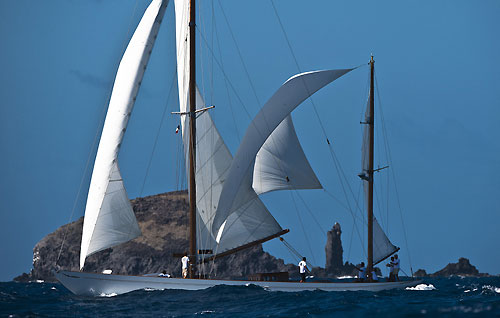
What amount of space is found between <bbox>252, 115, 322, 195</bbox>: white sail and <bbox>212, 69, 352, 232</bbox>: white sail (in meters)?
1.72

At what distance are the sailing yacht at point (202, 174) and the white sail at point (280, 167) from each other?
53 mm

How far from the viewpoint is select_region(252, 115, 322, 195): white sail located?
111 feet

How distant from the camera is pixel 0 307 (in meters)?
25.9

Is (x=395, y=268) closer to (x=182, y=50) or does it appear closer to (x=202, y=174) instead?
(x=202, y=174)

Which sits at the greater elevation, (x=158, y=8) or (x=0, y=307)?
(x=158, y=8)

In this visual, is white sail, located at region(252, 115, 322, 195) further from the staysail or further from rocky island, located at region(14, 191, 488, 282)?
rocky island, located at region(14, 191, 488, 282)

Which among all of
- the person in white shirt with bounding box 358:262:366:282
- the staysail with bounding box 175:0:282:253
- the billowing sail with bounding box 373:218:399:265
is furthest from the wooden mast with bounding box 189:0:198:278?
the billowing sail with bounding box 373:218:399:265

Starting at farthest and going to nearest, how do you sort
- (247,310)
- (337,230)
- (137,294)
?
(337,230)
(137,294)
(247,310)

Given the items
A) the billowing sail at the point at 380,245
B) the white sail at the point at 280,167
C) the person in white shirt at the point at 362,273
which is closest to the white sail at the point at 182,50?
the white sail at the point at 280,167

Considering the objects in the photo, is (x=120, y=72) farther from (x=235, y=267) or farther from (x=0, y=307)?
(x=235, y=267)

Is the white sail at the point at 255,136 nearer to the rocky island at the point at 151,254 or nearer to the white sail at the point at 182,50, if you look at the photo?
the white sail at the point at 182,50

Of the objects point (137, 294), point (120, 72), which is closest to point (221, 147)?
point (120, 72)

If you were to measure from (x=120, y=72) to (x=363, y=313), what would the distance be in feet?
59.3

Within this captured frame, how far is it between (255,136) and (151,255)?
325 ft
